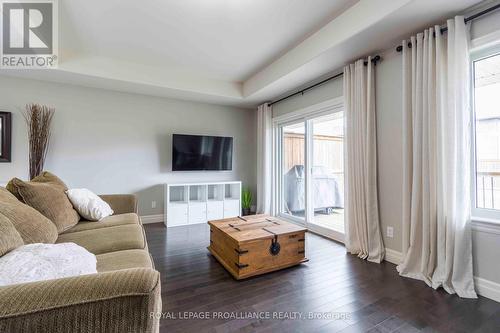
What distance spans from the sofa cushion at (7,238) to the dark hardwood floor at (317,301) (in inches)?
37.2

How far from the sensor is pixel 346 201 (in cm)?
293

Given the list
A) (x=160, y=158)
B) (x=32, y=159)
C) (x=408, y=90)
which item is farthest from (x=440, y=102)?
(x=32, y=159)

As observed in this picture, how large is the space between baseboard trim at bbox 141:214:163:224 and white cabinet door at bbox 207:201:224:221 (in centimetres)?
88

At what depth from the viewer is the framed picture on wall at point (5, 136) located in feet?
10.7

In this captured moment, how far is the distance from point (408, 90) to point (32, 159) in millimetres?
4724

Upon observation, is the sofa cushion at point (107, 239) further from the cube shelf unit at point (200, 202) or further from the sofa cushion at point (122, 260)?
the cube shelf unit at point (200, 202)

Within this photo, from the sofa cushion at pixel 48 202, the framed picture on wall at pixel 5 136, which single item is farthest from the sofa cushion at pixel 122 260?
the framed picture on wall at pixel 5 136

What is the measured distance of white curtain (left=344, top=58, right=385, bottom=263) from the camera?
2.64 m

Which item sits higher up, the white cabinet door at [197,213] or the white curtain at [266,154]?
the white curtain at [266,154]

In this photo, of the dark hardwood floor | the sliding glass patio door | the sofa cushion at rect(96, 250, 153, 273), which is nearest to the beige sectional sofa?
the sofa cushion at rect(96, 250, 153, 273)

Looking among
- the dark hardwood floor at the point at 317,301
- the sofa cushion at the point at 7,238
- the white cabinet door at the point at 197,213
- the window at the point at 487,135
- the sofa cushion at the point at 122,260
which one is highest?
the window at the point at 487,135

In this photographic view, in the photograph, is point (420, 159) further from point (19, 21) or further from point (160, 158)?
point (19, 21)

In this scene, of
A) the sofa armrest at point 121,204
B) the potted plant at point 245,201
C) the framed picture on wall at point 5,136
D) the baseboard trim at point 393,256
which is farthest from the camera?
the potted plant at point 245,201

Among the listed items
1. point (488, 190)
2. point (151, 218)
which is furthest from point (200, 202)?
point (488, 190)
